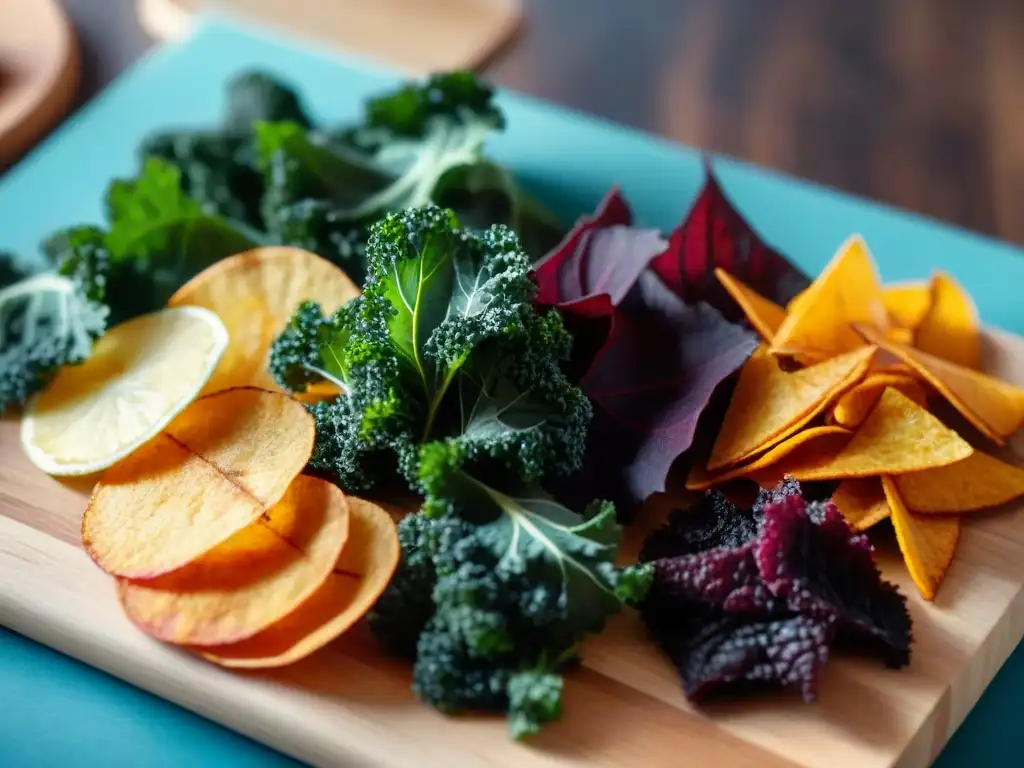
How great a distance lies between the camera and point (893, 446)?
1.48 m

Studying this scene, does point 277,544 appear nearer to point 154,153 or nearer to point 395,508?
point 395,508

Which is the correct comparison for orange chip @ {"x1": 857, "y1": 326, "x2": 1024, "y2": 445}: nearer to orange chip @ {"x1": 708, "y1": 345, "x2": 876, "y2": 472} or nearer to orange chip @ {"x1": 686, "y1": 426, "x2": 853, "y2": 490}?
orange chip @ {"x1": 708, "y1": 345, "x2": 876, "y2": 472}

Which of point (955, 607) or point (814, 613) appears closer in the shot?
Answer: point (814, 613)

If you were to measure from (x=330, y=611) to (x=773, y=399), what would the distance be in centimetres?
60

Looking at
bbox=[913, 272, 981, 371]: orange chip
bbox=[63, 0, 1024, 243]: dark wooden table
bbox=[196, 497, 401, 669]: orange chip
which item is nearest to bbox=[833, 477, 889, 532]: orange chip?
bbox=[913, 272, 981, 371]: orange chip

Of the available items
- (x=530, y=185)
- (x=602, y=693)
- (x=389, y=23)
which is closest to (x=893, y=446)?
(x=602, y=693)

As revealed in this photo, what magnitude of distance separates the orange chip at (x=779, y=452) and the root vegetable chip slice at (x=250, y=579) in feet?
1.49

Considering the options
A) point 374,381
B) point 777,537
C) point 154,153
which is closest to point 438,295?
point 374,381

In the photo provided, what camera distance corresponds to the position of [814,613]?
1294 millimetres

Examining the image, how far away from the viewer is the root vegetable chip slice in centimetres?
135

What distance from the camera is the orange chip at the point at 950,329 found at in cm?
174

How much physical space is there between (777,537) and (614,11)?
2.81 m

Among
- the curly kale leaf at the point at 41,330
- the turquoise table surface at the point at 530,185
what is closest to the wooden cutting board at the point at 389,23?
the turquoise table surface at the point at 530,185

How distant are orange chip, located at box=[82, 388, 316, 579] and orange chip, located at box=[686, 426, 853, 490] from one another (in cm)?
49
